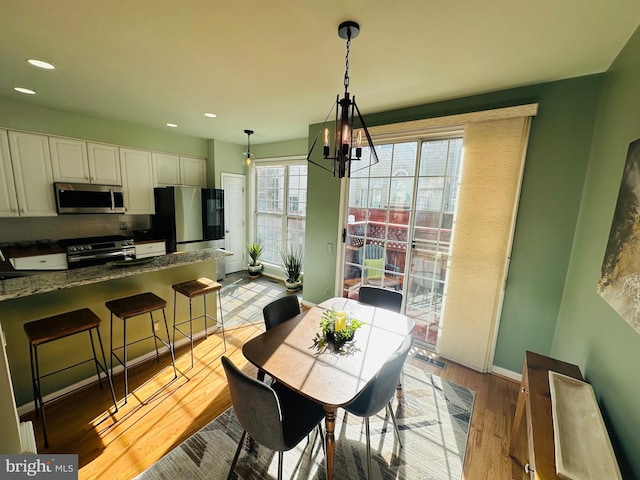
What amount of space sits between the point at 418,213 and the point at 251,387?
7.82 feet

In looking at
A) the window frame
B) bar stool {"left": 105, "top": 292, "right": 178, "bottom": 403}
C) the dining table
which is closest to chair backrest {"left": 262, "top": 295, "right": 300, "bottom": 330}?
the dining table

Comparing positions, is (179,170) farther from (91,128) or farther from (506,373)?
(506,373)

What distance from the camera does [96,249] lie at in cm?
346

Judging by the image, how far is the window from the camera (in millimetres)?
4699

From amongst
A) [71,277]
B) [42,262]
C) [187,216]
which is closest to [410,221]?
[71,277]

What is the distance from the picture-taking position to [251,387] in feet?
3.87

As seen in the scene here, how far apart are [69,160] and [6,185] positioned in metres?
0.66

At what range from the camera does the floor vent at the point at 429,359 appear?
8.78ft

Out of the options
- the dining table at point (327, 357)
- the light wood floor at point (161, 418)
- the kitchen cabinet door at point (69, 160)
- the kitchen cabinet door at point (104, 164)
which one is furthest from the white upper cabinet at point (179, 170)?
the dining table at point (327, 357)

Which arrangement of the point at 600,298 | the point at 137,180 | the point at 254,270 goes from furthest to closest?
the point at 254,270 < the point at 137,180 < the point at 600,298

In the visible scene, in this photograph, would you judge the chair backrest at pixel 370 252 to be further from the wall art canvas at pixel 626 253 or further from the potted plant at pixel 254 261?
the potted plant at pixel 254 261

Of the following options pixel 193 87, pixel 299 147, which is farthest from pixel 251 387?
pixel 299 147

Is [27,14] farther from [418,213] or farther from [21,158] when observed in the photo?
[418,213]

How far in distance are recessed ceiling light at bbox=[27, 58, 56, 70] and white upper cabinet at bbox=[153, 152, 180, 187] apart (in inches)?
82.4
